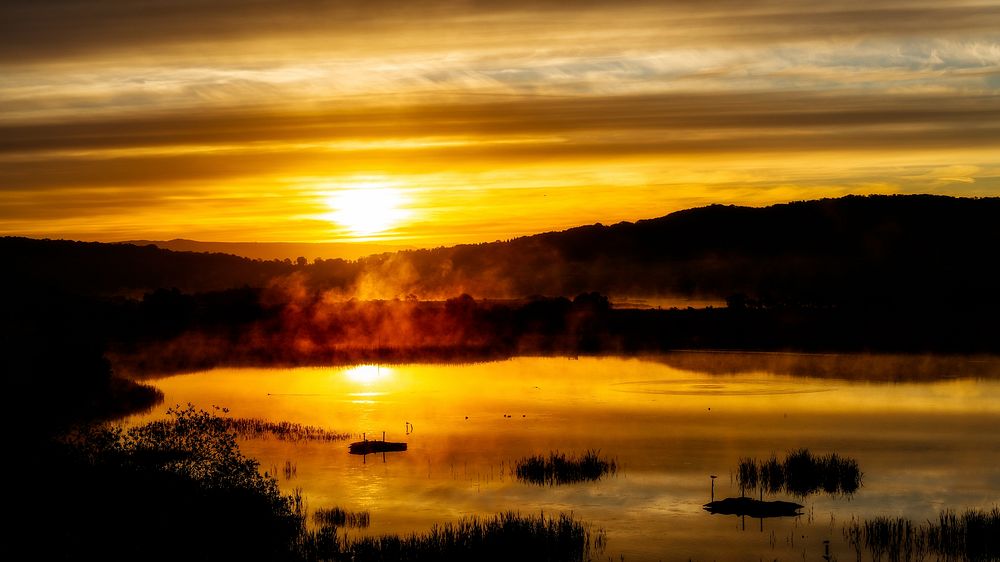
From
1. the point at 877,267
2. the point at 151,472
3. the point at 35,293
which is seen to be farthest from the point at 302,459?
the point at 877,267

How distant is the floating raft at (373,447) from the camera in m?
35.2

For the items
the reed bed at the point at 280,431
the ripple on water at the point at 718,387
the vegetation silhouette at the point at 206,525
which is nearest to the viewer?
the vegetation silhouette at the point at 206,525

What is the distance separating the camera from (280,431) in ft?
131

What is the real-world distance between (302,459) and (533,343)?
4954 centimetres

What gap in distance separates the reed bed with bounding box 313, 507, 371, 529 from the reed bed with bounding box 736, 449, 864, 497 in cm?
983

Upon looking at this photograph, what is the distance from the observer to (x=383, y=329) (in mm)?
94812

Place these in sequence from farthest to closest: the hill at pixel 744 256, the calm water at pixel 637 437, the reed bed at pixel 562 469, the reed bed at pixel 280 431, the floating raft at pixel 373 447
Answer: the hill at pixel 744 256 < the reed bed at pixel 280 431 < the floating raft at pixel 373 447 < the reed bed at pixel 562 469 < the calm water at pixel 637 437

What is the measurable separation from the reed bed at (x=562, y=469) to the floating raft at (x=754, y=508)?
5166 millimetres

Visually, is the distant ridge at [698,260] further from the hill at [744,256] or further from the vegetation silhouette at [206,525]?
the vegetation silhouette at [206,525]

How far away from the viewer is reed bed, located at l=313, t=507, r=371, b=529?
84.4ft

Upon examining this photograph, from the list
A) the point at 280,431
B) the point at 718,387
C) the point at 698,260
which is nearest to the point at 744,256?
the point at 698,260

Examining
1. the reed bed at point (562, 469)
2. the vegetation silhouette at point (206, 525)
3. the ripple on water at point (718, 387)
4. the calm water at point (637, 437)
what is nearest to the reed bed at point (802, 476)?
the calm water at point (637, 437)

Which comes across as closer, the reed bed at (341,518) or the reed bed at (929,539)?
the reed bed at (929,539)

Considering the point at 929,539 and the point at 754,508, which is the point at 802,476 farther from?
the point at 929,539
